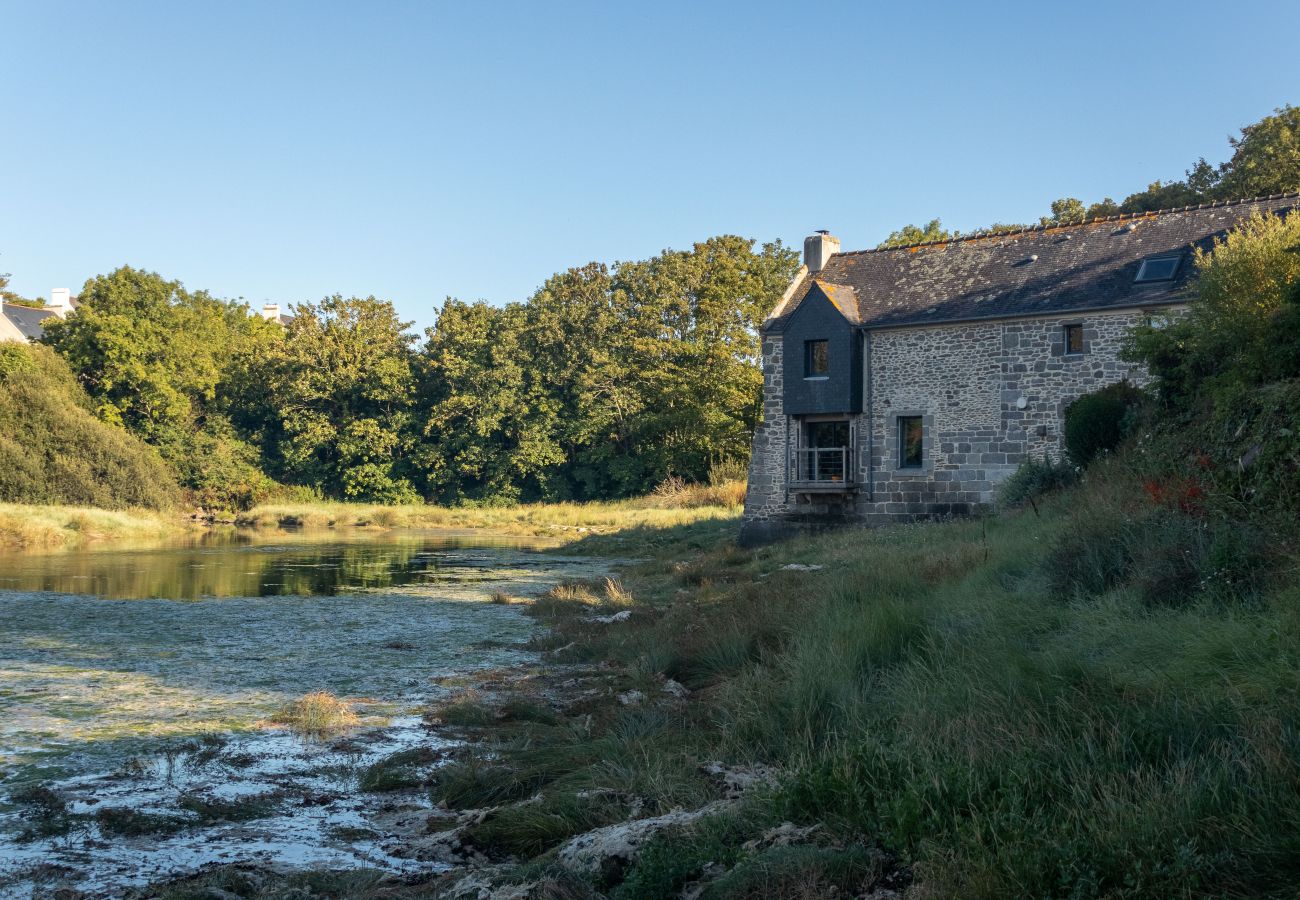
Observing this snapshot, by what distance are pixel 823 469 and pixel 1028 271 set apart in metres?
6.94

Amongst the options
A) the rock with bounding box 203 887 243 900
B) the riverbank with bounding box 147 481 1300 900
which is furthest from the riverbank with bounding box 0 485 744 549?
the rock with bounding box 203 887 243 900

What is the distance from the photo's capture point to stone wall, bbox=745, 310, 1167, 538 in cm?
2405

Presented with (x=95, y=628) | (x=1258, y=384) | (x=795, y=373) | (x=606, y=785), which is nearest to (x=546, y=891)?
(x=606, y=785)

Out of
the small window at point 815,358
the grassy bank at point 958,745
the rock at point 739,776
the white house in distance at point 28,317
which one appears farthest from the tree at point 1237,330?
the white house in distance at point 28,317

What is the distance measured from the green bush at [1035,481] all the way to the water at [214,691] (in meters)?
8.76

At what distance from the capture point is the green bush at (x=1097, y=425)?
64.1 ft

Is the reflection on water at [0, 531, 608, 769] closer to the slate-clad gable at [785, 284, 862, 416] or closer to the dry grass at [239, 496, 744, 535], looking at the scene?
the slate-clad gable at [785, 284, 862, 416]

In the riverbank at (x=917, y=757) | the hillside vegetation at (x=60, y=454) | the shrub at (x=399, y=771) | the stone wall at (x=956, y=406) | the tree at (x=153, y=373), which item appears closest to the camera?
the riverbank at (x=917, y=757)

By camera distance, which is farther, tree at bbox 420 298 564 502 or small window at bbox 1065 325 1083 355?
tree at bbox 420 298 564 502

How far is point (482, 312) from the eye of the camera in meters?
53.3

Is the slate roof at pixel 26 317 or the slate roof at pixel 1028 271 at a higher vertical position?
the slate roof at pixel 26 317

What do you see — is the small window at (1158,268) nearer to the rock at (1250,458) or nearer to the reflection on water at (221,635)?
the reflection on water at (221,635)

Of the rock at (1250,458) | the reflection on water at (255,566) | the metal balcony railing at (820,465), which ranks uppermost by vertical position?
the metal balcony railing at (820,465)

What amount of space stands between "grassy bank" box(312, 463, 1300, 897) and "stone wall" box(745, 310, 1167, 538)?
539 inches
